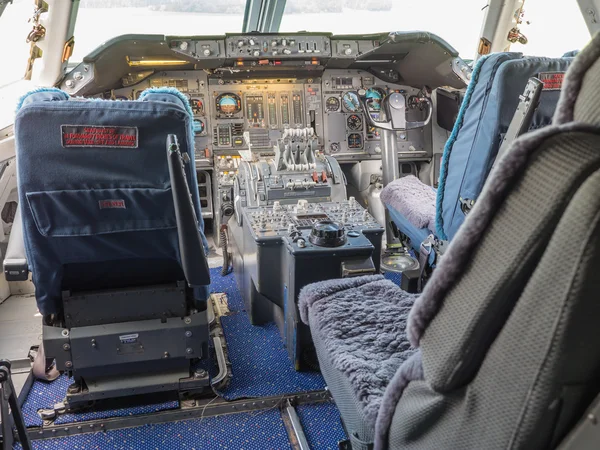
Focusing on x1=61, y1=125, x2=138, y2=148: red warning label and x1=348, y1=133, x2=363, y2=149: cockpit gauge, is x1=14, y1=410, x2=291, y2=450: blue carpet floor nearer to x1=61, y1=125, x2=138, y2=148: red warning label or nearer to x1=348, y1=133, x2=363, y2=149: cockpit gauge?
x1=61, y1=125, x2=138, y2=148: red warning label

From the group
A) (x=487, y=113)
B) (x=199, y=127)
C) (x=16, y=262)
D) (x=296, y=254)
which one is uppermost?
(x=487, y=113)

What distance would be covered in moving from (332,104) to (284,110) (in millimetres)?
421

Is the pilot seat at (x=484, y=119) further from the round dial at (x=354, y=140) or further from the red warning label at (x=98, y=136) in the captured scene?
the round dial at (x=354, y=140)

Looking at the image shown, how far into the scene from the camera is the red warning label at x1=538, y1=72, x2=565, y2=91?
1.79 metres

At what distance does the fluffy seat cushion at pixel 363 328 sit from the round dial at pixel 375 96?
308 cm

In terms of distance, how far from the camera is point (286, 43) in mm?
3816

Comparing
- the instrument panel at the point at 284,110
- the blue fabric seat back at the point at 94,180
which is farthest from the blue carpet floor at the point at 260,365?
the instrument panel at the point at 284,110

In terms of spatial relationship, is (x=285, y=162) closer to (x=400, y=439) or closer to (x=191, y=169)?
(x=191, y=169)

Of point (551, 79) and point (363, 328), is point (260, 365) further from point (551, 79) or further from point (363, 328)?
point (551, 79)

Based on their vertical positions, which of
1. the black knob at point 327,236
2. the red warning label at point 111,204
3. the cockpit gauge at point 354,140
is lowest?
the black knob at point 327,236

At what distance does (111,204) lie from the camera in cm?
170

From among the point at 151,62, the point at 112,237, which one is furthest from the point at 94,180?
the point at 151,62

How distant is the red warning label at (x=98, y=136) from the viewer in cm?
160

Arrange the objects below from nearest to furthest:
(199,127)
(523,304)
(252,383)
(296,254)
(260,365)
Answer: (523,304)
(296,254)
(252,383)
(260,365)
(199,127)
